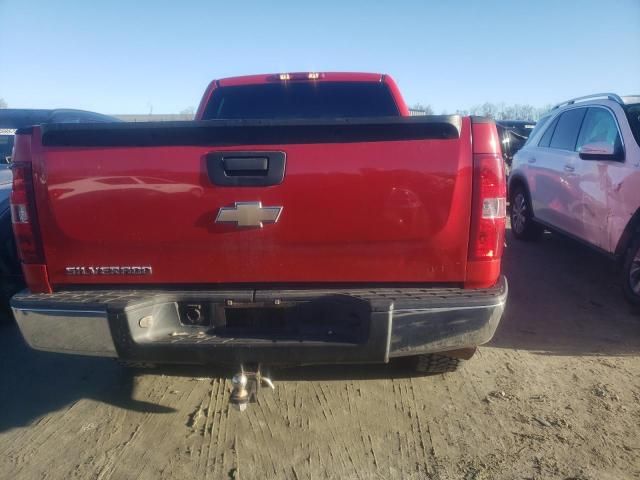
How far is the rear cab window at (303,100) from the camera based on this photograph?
155 inches

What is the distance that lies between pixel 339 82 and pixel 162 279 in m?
2.41

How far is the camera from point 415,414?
2.76 metres

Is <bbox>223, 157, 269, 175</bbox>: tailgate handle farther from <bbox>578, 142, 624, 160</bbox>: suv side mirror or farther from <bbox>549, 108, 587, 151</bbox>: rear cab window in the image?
<bbox>549, 108, 587, 151</bbox>: rear cab window

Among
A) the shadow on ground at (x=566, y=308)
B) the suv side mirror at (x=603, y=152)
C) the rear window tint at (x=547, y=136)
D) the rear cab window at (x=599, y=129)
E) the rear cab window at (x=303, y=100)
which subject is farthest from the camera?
Result: the rear window tint at (x=547, y=136)

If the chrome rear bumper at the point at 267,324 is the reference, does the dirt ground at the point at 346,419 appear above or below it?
below

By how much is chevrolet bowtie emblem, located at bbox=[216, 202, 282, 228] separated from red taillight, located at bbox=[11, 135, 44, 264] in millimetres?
954

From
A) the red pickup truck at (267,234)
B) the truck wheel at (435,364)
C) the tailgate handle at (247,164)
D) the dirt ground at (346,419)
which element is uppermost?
the tailgate handle at (247,164)

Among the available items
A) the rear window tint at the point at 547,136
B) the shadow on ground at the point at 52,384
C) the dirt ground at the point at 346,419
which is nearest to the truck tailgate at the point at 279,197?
the dirt ground at the point at 346,419

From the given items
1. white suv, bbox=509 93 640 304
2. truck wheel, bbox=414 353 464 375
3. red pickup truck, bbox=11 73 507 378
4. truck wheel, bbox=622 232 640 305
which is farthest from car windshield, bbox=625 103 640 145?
red pickup truck, bbox=11 73 507 378

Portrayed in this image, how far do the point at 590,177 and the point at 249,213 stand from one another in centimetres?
407

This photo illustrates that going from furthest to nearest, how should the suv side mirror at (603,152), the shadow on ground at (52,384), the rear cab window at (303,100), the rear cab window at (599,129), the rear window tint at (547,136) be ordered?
the rear window tint at (547,136), the rear cab window at (599,129), the suv side mirror at (603,152), the rear cab window at (303,100), the shadow on ground at (52,384)

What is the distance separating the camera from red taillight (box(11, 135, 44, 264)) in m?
2.24

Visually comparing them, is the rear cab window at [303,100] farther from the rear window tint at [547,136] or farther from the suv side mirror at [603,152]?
the rear window tint at [547,136]

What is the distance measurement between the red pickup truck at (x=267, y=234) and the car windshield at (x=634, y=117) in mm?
2926
